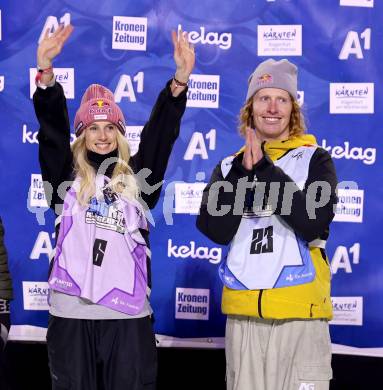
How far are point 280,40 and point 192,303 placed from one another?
125 cm

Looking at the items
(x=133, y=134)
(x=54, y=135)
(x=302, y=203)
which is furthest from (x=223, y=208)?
(x=133, y=134)

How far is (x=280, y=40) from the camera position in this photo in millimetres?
2822

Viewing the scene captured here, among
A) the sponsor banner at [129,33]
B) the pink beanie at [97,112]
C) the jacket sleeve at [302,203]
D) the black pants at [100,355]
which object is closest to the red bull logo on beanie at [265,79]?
the jacket sleeve at [302,203]

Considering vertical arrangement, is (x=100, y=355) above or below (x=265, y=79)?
below

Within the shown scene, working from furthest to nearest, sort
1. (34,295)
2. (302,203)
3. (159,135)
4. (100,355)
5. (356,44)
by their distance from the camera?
1. (34,295)
2. (356,44)
3. (159,135)
4. (100,355)
5. (302,203)

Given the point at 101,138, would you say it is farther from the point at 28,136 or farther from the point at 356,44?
the point at 356,44

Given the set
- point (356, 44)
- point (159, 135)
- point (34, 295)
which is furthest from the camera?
point (34, 295)

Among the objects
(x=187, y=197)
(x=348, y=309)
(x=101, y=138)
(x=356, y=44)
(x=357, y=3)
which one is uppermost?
(x=357, y=3)

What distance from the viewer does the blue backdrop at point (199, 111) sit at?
9.25 feet

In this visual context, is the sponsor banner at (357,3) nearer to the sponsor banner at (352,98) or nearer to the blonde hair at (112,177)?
the sponsor banner at (352,98)

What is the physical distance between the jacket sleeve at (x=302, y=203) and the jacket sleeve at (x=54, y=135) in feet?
2.01

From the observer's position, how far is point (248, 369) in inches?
71.1

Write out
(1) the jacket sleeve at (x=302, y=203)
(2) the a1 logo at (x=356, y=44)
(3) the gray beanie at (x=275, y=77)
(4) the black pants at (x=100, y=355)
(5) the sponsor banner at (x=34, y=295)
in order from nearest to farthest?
1. (1) the jacket sleeve at (x=302, y=203)
2. (4) the black pants at (x=100, y=355)
3. (3) the gray beanie at (x=275, y=77)
4. (2) the a1 logo at (x=356, y=44)
5. (5) the sponsor banner at (x=34, y=295)

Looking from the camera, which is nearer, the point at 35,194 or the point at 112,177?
the point at 112,177
